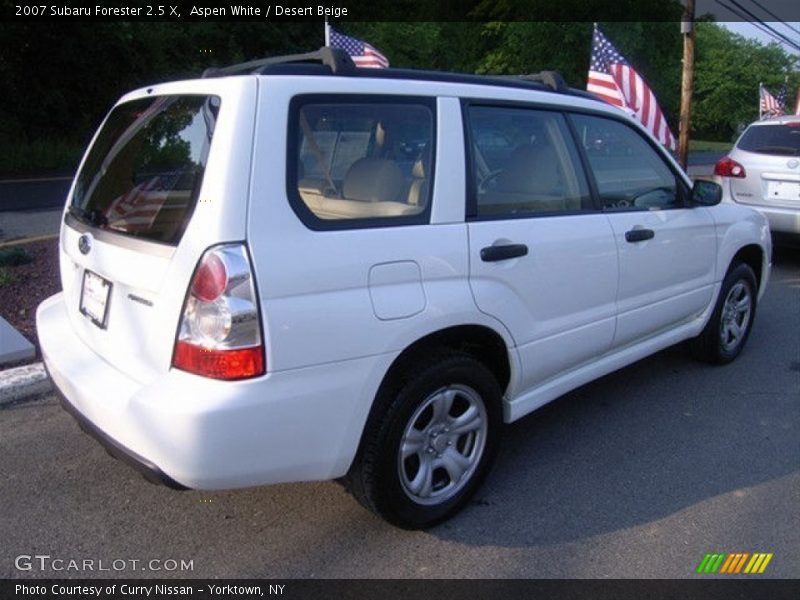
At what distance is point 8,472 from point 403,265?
2222 millimetres

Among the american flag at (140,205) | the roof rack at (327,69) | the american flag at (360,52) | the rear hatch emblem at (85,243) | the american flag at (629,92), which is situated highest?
the american flag at (360,52)

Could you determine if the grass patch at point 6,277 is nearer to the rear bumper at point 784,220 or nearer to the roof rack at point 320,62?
the roof rack at point 320,62

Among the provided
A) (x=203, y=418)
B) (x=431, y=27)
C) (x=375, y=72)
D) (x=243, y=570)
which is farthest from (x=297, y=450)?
(x=431, y=27)

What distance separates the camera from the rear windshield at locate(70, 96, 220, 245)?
8.27 ft

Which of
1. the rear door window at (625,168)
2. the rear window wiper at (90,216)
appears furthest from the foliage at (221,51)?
the rear door window at (625,168)

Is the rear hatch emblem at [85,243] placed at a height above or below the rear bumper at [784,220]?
above

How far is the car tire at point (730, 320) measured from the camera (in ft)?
15.7

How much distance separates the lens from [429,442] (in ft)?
9.80

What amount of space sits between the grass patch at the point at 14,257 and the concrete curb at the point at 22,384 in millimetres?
2379

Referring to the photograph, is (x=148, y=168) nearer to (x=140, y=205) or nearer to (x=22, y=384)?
(x=140, y=205)

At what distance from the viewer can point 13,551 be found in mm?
2859

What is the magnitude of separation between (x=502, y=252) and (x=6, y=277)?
467 centimetres

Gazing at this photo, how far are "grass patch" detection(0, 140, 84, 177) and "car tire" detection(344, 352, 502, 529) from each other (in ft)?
55.5

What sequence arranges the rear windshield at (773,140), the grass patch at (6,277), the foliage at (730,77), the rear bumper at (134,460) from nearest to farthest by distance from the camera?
1. the rear bumper at (134,460)
2. the grass patch at (6,277)
3. the rear windshield at (773,140)
4. the foliage at (730,77)
